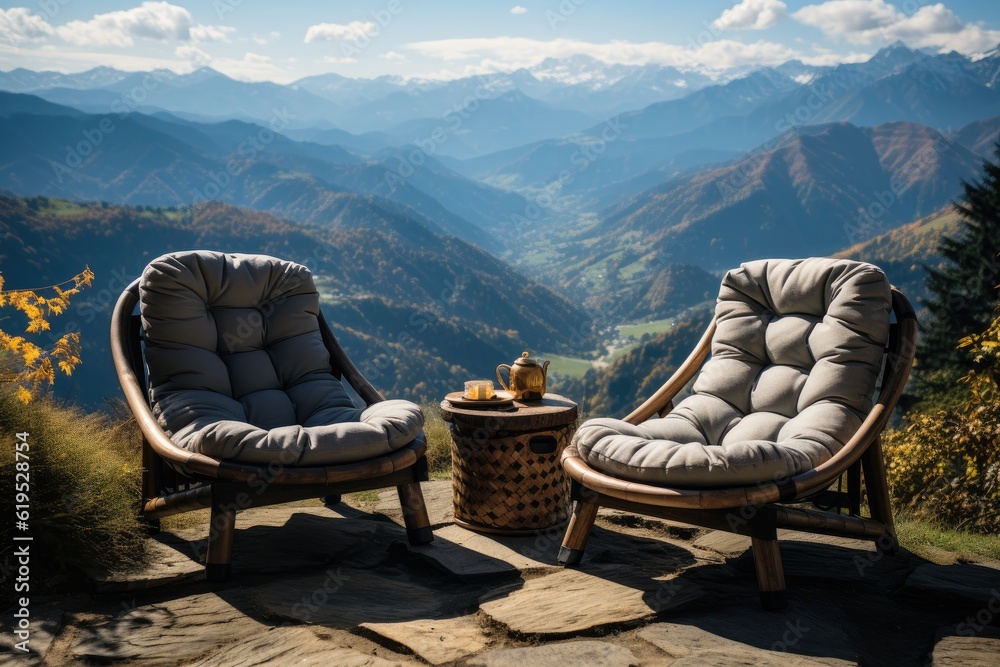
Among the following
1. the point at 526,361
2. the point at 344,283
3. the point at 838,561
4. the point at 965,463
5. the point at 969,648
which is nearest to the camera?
the point at 969,648

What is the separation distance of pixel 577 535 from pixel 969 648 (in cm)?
123

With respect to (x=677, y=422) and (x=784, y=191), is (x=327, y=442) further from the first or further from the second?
(x=784, y=191)

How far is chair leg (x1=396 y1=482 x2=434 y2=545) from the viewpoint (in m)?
3.04

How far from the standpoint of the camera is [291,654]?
205 cm

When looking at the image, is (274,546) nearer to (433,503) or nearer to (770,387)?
(433,503)

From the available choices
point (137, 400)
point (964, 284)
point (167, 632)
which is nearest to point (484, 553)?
point (167, 632)

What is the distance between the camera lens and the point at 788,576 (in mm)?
2672

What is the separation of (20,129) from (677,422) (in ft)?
511

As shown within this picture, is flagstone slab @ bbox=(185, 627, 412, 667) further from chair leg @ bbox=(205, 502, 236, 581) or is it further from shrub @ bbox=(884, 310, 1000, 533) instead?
shrub @ bbox=(884, 310, 1000, 533)

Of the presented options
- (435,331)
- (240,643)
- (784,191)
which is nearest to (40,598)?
(240,643)

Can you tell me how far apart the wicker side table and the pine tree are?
17955mm

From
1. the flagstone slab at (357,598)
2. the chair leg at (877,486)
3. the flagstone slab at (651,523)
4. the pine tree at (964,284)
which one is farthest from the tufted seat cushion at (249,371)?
the pine tree at (964,284)

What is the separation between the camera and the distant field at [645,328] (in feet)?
301

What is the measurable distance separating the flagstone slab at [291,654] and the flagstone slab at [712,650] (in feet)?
2.22
